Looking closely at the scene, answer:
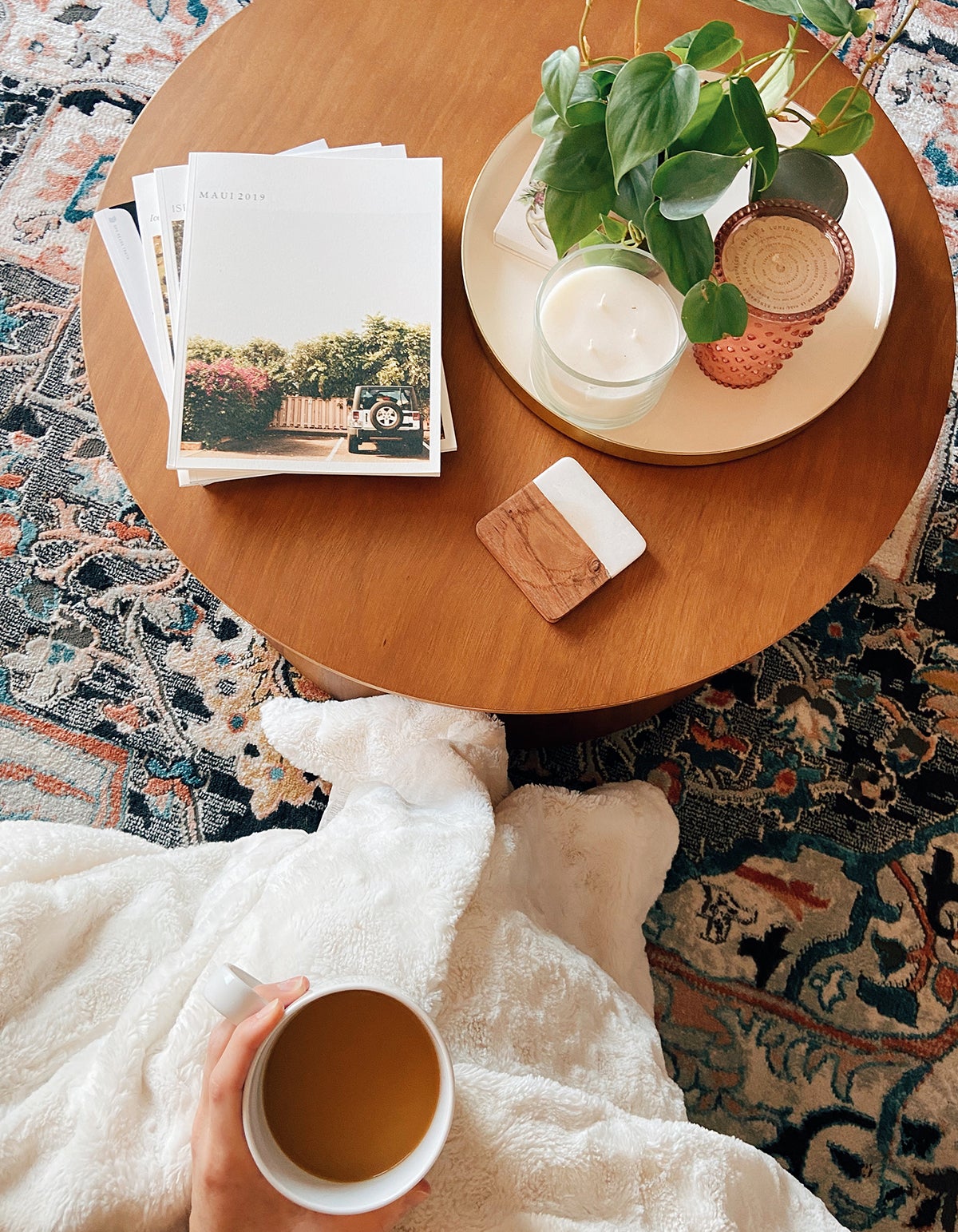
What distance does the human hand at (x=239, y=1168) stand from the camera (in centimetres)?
60

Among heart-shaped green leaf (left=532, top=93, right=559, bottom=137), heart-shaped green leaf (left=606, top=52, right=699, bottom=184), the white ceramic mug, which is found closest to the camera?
the white ceramic mug

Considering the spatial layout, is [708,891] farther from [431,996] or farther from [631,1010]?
[431,996]

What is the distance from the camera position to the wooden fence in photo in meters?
0.82

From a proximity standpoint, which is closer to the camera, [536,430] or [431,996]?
[431,996]

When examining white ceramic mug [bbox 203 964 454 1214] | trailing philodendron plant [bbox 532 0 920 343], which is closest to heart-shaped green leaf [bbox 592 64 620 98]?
trailing philodendron plant [bbox 532 0 920 343]

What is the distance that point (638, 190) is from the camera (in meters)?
0.74

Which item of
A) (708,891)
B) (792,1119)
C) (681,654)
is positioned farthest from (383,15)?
(792,1119)

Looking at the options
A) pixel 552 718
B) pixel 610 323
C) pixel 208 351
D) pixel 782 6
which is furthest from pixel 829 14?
pixel 552 718

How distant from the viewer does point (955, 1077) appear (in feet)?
3.76

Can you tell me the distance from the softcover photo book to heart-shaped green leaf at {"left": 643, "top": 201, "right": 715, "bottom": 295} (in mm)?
223

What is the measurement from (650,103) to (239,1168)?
2.61ft

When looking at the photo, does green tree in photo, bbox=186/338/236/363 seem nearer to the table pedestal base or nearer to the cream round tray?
the cream round tray

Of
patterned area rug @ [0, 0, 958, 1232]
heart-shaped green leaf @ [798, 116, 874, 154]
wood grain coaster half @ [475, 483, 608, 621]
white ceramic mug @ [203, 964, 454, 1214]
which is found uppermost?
heart-shaped green leaf @ [798, 116, 874, 154]

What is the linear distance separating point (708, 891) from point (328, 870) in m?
0.63
